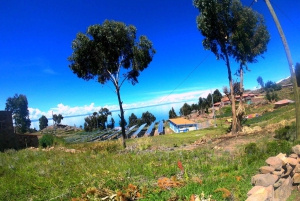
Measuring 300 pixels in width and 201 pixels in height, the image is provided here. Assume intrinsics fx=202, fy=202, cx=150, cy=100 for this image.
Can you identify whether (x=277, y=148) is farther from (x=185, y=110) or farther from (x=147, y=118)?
(x=185, y=110)

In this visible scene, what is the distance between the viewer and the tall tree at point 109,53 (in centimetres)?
1322

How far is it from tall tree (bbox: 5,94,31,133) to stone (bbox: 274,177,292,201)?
3699cm

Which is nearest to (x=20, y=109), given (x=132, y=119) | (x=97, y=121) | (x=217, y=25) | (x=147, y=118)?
(x=97, y=121)

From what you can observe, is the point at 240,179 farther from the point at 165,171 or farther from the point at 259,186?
the point at 165,171

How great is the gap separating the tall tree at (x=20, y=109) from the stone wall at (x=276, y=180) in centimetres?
3688

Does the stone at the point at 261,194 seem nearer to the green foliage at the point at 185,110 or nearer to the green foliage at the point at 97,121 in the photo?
the green foliage at the point at 97,121

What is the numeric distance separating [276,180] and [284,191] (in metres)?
0.46

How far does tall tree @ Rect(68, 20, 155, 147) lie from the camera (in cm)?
1322

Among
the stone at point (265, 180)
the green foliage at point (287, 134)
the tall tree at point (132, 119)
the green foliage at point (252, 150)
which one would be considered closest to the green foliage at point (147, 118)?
the tall tree at point (132, 119)

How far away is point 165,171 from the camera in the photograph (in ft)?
16.8

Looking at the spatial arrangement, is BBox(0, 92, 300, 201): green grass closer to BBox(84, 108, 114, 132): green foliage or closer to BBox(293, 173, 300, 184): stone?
BBox(293, 173, 300, 184): stone

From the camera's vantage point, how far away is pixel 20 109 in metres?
35.6

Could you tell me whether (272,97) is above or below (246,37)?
below

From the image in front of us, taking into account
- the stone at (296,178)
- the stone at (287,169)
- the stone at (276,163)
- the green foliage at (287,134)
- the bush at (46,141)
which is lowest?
the stone at (296,178)
